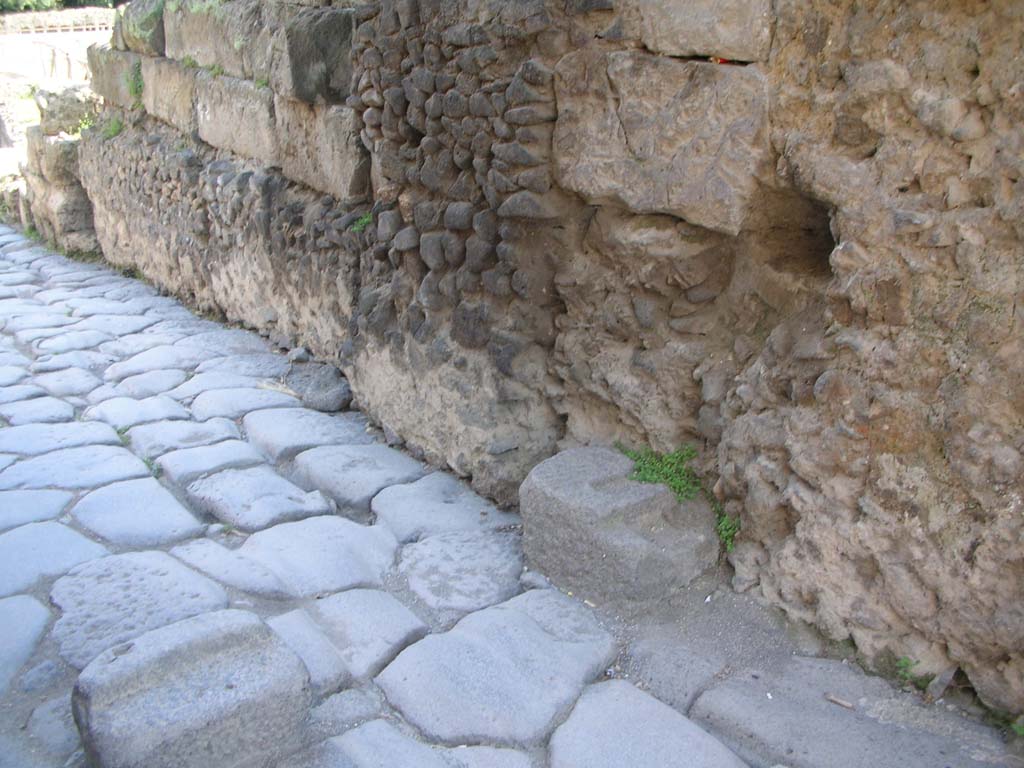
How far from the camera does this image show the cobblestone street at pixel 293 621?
→ 2.07 m

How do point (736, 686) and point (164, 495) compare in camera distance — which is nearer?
point (736, 686)

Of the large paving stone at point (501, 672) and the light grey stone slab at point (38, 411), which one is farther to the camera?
the light grey stone slab at point (38, 411)

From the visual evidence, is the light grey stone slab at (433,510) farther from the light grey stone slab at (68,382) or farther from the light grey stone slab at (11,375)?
the light grey stone slab at (11,375)

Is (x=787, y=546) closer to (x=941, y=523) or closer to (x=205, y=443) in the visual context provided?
(x=941, y=523)

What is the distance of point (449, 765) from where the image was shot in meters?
2.12

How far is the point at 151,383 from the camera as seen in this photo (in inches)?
180

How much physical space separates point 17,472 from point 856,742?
2937 mm

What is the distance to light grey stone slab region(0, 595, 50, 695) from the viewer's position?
2.38 meters

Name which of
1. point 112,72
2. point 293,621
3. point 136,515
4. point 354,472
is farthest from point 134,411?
point 112,72

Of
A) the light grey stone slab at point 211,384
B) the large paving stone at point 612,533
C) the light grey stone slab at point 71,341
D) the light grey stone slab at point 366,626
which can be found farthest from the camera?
Result: the light grey stone slab at point 71,341

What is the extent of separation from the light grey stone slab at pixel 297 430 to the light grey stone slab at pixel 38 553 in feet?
2.86

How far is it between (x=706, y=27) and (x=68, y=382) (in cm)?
346

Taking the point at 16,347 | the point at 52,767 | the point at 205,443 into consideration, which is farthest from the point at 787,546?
the point at 16,347

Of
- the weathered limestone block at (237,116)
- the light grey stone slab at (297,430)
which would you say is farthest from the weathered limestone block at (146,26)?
the light grey stone slab at (297,430)
